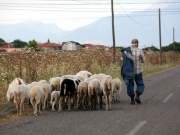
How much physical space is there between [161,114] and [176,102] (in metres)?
2.77

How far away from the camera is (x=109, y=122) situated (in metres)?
10.7

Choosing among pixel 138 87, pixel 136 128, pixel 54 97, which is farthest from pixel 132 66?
pixel 136 128

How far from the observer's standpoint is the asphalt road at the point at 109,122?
952 centimetres

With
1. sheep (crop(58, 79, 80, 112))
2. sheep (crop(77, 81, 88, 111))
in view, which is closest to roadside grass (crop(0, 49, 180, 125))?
sheep (crop(58, 79, 80, 112))

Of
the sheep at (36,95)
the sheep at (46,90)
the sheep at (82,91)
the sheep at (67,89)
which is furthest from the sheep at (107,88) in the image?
the sheep at (36,95)

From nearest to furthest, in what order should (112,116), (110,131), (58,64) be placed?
1. (110,131)
2. (112,116)
3. (58,64)

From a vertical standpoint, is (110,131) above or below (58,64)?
below

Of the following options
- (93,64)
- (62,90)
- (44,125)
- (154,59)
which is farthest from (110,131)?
(154,59)

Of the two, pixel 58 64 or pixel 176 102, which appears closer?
pixel 176 102

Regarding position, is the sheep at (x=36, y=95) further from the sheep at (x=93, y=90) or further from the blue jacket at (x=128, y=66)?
the blue jacket at (x=128, y=66)

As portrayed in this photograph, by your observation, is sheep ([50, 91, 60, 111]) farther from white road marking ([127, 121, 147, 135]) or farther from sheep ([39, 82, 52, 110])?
white road marking ([127, 121, 147, 135])

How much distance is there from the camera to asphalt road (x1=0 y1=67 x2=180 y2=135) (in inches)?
375

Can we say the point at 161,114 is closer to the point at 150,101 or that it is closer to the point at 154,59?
the point at 150,101

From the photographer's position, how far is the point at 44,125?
1066cm
